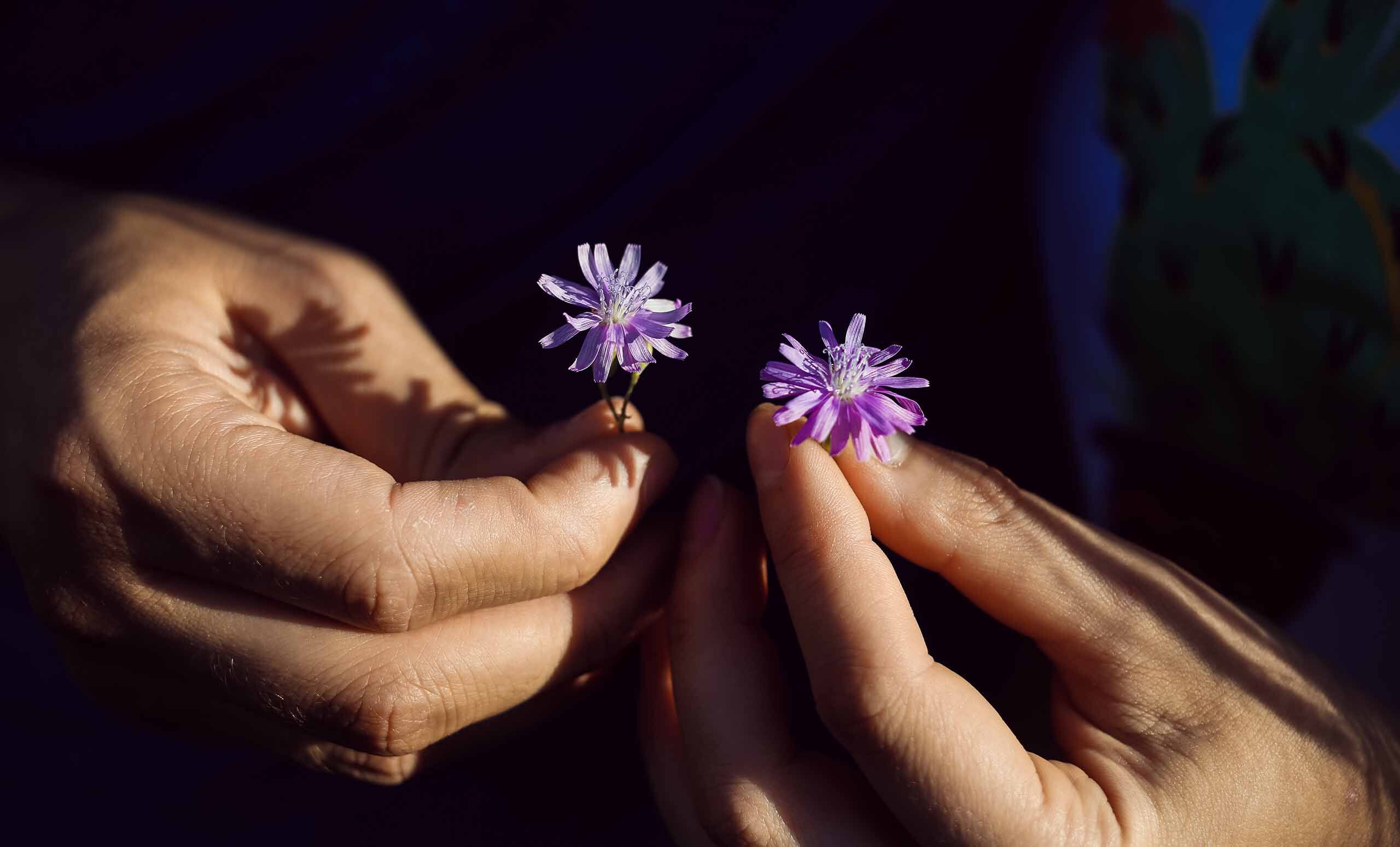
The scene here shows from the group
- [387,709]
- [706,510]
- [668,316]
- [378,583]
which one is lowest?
[387,709]

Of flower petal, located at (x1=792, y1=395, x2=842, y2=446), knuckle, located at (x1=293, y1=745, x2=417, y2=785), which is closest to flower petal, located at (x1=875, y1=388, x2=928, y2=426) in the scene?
flower petal, located at (x1=792, y1=395, x2=842, y2=446)

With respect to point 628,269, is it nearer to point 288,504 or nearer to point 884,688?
point 288,504

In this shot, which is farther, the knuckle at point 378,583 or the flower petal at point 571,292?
the flower petal at point 571,292

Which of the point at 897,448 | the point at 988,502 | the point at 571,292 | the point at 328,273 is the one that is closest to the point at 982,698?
the point at 988,502

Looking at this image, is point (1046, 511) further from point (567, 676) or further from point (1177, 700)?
point (567, 676)

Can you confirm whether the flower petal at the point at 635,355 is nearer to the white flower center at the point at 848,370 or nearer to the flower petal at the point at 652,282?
the flower petal at the point at 652,282

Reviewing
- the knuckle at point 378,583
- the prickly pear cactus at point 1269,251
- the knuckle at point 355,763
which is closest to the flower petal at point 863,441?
the knuckle at point 378,583

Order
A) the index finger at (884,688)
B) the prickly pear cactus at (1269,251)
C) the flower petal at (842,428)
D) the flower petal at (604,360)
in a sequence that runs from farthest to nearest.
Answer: the prickly pear cactus at (1269,251) → the flower petal at (604,360) → the flower petal at (842,428) → the index finger at (884,688)

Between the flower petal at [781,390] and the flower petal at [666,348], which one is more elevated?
the flower petal at [666,348]
